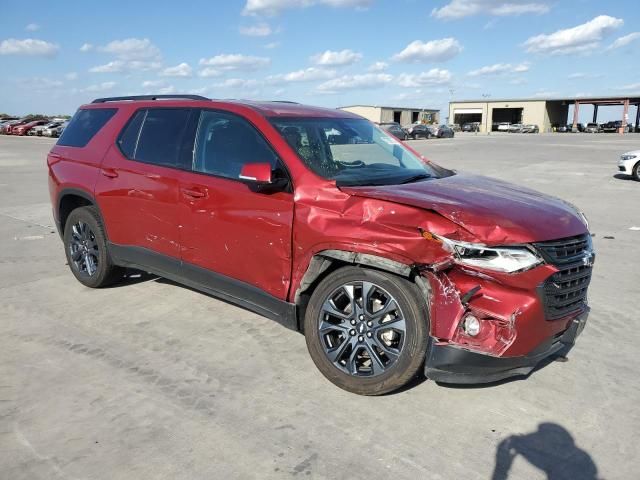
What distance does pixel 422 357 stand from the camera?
3078mm

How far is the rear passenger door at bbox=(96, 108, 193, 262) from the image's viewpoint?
433cm

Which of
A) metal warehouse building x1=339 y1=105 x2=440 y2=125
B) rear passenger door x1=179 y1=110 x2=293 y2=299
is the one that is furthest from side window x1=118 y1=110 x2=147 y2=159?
metal warehouse building x1=339 y1=105 x2=440 y2=125

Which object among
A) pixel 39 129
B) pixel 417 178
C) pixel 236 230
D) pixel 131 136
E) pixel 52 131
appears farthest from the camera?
pixel 39 129

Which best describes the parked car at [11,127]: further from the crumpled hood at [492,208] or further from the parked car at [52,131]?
the crumpled hood at [492,208]

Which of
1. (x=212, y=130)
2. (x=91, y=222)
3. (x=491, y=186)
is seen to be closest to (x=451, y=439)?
(x=491, y=186)

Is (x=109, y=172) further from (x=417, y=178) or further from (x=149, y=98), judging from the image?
(x=417, y=178)

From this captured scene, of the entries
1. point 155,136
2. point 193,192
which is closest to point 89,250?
point 155,136

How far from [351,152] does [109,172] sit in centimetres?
221

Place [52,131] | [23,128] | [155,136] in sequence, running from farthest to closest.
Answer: [23,128], [52,131], [155,136]

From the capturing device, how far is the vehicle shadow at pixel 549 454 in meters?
2.65

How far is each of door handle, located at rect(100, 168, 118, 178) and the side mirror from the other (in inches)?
69.9

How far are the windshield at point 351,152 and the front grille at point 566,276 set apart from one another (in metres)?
1.16

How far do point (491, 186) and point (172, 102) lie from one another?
2714mm

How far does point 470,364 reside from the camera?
2963mm
